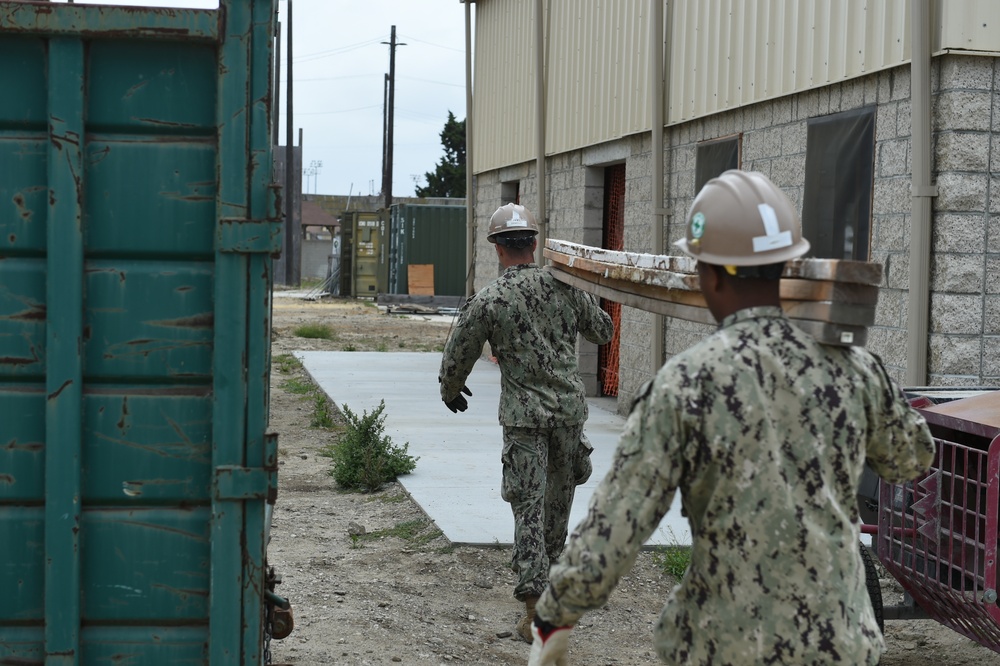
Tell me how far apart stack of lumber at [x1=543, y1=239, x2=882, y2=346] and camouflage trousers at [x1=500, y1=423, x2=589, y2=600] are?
0.71m

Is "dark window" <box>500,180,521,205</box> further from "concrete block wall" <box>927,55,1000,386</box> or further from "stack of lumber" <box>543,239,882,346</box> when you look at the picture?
"stack of lumber" <box>543,239,882,346</box>

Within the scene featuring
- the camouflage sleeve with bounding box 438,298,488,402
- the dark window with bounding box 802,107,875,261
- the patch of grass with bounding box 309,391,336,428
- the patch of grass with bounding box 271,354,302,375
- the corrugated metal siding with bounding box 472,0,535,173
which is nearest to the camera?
the camouflage sleeve with bounding box 438,298,488,402

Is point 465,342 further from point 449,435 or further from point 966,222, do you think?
point 449,435

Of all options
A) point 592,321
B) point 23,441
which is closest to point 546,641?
point 23,441

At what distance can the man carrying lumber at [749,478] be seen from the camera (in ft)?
8.54

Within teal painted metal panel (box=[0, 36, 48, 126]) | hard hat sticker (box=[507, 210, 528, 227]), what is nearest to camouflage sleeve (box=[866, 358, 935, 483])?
teal painted metal panel (box=[0, 36, 48, 126])

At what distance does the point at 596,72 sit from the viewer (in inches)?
516

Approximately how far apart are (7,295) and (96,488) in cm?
57

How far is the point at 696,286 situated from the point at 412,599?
2603mm

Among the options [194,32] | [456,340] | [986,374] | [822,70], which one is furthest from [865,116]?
[194,32]

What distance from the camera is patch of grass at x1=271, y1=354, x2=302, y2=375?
17984 millimetres

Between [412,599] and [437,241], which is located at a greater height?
[437,241]

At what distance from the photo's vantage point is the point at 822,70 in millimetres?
8281

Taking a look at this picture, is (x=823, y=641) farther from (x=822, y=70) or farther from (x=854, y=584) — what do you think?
(x=822, y=70)
